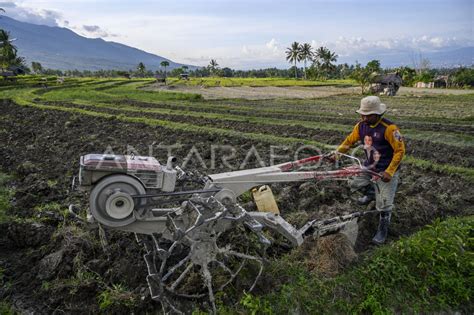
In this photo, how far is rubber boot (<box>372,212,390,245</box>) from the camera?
5.01 m

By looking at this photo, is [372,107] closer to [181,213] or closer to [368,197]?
[368,197]

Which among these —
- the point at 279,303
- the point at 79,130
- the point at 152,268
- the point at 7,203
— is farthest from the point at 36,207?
the point at 79,130

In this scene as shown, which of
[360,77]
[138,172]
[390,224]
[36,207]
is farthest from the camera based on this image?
[360,77]

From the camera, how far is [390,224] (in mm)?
5512

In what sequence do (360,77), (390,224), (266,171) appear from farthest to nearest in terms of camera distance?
(360,77) < (390,224) < (266,171)

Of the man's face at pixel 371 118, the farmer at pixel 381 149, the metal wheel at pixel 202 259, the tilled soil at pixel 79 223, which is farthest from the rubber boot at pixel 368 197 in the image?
the metal wheel at pixel 202 259

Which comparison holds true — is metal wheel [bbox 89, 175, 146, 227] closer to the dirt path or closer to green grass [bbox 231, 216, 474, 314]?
green grass [bbox 231, 216, 474, 314]

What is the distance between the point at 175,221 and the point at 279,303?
4.05 ft

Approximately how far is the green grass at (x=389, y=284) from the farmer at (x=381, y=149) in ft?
1.91

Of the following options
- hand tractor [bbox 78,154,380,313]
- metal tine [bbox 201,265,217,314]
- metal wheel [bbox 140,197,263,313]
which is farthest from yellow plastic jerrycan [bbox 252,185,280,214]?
metal tine [bbox 201,265,217,314]

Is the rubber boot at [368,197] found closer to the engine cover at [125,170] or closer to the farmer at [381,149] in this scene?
the farmer at [381,149]

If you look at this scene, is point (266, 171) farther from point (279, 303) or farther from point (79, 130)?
point (79, 130)

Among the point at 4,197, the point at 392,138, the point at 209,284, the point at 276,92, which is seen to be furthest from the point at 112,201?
the point at 276,92

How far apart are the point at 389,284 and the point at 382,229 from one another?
3.80ft
